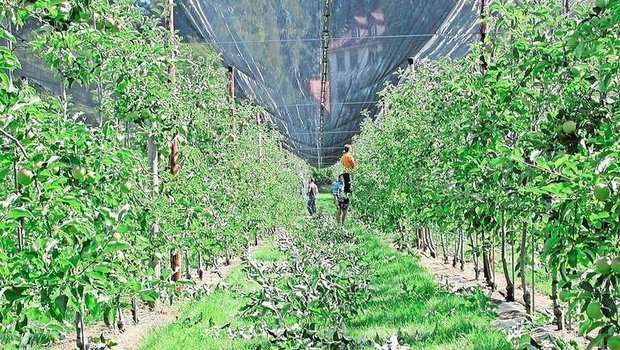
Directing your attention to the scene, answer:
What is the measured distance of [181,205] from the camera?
195 inches

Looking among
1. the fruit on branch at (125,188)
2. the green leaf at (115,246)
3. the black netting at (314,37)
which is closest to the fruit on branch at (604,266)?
the green leaf at (115,246)

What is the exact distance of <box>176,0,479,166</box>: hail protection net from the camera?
27.3 feet

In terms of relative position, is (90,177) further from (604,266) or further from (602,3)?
(602,3)

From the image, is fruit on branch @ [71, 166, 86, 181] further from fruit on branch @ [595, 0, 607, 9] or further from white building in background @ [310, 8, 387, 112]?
white building in background @ [310, 8, 387, 112]

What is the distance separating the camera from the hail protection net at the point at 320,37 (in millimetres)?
8328

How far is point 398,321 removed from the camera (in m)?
4.63

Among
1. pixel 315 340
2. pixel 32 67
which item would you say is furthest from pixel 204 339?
pixel 32 67

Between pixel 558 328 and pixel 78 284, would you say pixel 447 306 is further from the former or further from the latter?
pixel 78 284

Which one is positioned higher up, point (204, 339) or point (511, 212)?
point (511, 212)

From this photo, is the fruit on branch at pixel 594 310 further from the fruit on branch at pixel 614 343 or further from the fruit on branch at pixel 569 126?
the fruit on branch at pixel 569 126

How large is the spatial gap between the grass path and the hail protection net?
12.0 feet

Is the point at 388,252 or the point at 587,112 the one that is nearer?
the point at 587,112

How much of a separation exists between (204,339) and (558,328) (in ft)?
7.52

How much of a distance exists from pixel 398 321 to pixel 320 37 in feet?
17.1
